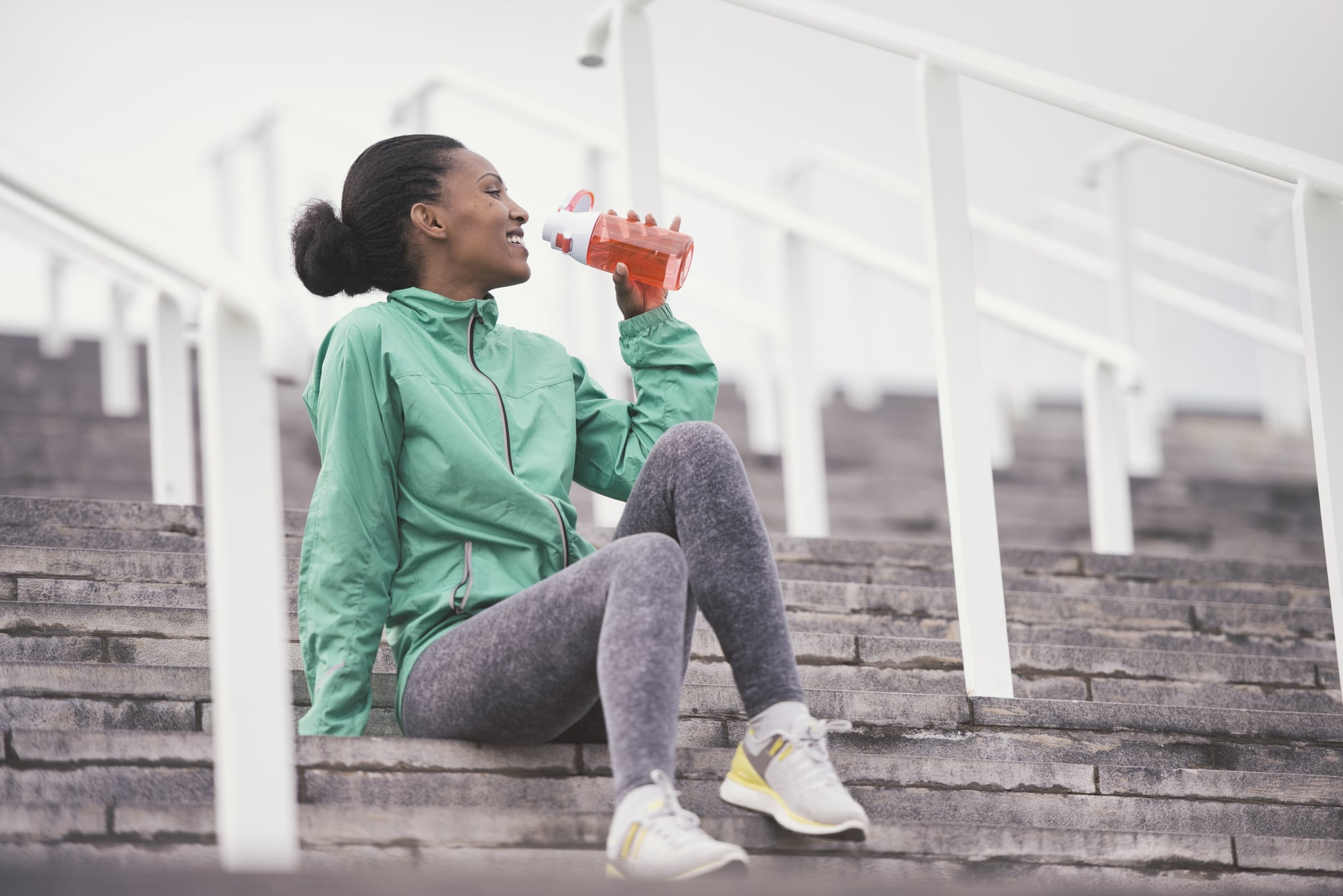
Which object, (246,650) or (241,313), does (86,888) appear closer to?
(246,650)

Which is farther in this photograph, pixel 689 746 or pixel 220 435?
pixel 689 746

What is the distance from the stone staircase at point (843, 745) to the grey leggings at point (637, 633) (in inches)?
3.3

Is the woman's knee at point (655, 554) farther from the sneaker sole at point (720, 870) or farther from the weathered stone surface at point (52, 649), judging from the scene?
the weathered stone surface at point (52, 649)

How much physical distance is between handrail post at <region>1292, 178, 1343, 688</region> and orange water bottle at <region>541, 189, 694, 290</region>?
3.10 ft

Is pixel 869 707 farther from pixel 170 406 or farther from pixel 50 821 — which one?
pixel 170 406

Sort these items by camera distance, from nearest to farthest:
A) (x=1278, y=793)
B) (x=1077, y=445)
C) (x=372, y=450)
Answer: (x=372, y=450) < (x=1278, y=793) < (x=1077, y=445)

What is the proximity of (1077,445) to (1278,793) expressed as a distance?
448cm

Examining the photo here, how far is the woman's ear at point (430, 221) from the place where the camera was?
8.79ft

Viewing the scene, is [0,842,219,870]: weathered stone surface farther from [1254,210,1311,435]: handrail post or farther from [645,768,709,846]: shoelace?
[1254,210,1311,435]: handrail post

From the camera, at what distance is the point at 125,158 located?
7.22 metres

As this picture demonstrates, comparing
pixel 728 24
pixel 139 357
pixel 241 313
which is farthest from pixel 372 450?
pixel 728 24

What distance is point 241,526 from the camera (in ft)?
5.12

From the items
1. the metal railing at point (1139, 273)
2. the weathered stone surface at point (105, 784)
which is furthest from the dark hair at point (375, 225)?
the metal railing at point (1139, 273)

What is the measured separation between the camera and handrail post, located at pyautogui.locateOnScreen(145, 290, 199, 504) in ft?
12.3
